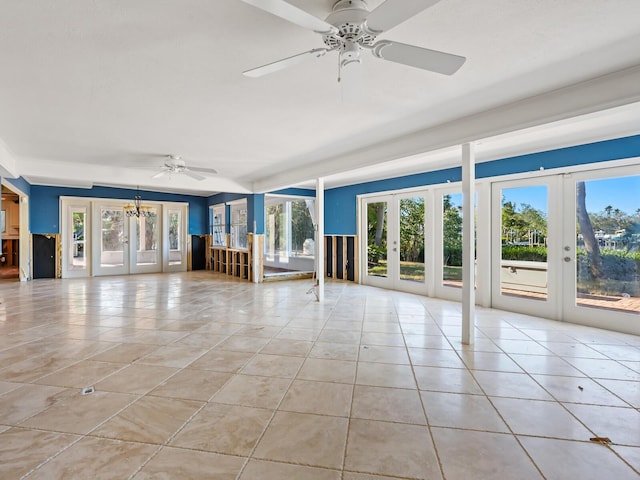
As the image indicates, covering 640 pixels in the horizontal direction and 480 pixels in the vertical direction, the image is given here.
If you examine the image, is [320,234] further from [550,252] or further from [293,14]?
[293,14]

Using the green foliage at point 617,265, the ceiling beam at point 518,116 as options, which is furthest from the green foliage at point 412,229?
the green foliage at point 617,265

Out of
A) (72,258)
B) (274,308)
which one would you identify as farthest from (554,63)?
(72,258)

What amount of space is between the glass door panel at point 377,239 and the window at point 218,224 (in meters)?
4.57

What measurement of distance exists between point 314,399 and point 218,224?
8.83m

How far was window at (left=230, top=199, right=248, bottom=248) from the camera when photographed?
923cm

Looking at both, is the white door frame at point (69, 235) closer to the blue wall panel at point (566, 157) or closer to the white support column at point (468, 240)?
the white support column at point (468, 240)

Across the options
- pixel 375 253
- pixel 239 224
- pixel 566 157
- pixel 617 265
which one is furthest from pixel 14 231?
pixel 617 265

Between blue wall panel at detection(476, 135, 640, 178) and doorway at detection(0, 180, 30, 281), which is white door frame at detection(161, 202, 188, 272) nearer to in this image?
doorway at detection(0, 180, 30, 281)

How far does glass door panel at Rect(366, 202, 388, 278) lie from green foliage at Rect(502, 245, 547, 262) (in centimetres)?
258

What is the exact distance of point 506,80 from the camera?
2.65m

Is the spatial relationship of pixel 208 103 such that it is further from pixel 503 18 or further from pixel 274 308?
pixel 274 308

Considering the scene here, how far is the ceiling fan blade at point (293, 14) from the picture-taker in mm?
1448

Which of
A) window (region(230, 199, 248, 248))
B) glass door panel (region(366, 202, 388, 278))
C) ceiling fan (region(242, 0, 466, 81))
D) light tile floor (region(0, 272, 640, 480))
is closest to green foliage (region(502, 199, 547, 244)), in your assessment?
light tile floor (region(0, 272, 640, 480))

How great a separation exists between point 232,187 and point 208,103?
14.6 ft
